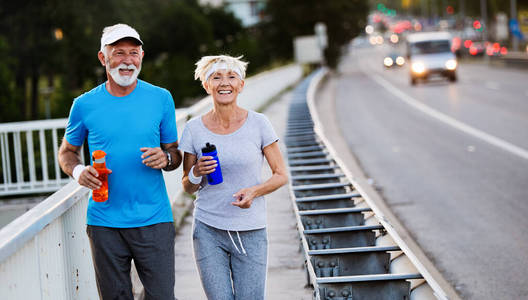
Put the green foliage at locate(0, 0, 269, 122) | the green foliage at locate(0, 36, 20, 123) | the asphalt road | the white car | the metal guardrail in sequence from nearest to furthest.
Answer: the metal guardrail
the asphalt road
the green foliage at locate(0, 36, 20, 123)
the green foliage at locate(0, 0, 269, 122)
the white car

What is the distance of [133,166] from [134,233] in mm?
334

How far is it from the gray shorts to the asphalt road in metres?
3.27

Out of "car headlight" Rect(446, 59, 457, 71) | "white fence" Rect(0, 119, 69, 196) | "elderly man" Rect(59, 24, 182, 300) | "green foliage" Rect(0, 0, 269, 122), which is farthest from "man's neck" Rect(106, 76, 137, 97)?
"car headlight" Rect(446, 59, 457, 71)

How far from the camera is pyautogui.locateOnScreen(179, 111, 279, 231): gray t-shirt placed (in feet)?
14.1

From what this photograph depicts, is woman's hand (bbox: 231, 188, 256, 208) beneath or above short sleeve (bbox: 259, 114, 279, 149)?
beneath

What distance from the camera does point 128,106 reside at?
413 cm

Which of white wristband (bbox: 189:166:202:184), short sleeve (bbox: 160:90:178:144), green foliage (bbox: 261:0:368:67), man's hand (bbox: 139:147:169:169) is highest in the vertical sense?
green foliage (bbox: 261:0:368:67)

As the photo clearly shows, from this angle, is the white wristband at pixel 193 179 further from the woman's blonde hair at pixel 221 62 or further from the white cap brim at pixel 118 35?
the white cap brim at pixel 118 35

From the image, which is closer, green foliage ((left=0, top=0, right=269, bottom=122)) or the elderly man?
the elderly man

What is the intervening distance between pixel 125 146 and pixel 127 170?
119mm

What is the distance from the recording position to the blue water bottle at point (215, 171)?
4.16 meters

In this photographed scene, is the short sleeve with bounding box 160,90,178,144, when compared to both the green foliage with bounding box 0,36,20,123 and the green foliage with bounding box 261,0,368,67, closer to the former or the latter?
the green foliage with bounding box 0,36,20,123

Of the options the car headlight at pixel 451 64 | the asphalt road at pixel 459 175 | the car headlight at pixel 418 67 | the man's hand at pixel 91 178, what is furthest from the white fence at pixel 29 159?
the car headlight at pixel 451 64

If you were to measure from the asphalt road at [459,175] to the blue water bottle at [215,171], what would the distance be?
3247mm
